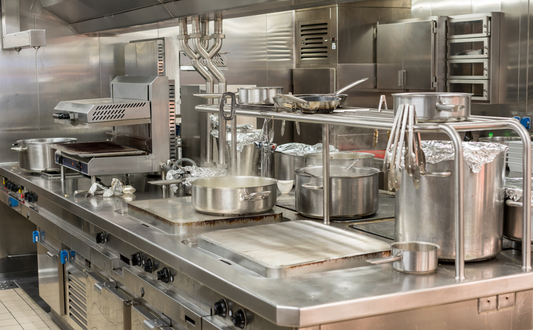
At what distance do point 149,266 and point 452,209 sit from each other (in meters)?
1.20

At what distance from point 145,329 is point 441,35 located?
3620 millimetres

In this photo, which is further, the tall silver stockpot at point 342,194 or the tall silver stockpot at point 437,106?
the tall silver stockpot at point 342,194

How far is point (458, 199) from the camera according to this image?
169 centimetres

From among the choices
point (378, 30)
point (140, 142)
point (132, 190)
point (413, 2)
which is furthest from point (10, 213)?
point (413, 2)

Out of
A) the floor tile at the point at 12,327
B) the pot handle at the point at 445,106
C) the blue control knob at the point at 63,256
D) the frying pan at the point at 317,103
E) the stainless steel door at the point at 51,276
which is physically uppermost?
the frying pan at the point at 317,103

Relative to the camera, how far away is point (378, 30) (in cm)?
557

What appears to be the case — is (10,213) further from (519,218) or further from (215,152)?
(519,218)

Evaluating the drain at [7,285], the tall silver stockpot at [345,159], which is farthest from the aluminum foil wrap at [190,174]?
the drain at [7,285]

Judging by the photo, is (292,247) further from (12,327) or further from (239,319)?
(12,327)

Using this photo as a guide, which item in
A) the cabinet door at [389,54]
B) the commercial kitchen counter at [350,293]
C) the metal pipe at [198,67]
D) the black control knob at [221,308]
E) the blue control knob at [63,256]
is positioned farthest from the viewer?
the cabinet door at [389,54]

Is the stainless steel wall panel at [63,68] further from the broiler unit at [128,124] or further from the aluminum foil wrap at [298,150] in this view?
the aluminum foil wrap at [298,150]

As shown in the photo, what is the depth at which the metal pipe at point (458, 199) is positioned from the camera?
165 centimetres

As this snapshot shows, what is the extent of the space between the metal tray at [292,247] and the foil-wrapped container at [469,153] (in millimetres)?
354

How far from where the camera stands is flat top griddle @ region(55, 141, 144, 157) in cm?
364
